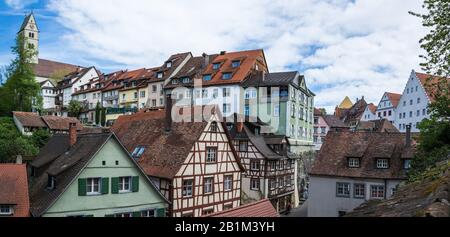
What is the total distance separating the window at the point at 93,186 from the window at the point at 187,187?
17.0 ft

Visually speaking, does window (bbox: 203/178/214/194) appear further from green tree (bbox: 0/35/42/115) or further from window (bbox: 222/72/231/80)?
green tree (bbox: 0/35/42/115)

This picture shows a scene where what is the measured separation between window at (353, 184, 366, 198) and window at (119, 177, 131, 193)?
14.1 metres

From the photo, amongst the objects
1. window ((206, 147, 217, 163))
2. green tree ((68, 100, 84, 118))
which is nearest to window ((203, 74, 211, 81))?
green tree ((68, 100, 84, 118))

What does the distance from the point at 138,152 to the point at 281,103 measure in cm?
2001

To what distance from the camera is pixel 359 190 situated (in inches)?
912

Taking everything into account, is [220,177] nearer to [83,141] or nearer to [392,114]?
[83,141]

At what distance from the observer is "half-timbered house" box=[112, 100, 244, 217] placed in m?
20.3

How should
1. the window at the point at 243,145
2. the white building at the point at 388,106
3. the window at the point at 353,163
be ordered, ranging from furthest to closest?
the white building at the point at 388,106 → the window at the point at 243,145 → the window at the point at 353,163

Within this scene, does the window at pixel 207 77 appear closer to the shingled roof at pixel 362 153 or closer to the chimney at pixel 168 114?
the chimney at pixel 168 114

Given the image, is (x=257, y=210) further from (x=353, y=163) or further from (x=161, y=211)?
(x=353, y=163)

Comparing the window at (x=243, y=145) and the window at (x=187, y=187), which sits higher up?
the window at (x=243, y=145)

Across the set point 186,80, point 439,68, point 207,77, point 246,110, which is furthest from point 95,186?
point 186,80

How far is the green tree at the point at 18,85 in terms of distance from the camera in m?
40.7

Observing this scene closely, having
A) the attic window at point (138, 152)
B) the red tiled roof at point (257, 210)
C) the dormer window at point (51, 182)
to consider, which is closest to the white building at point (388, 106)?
the attic window at point (138, 152)
